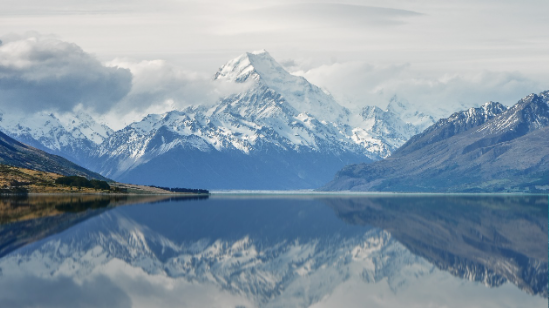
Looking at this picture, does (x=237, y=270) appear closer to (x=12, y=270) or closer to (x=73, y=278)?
(x=73, y=278)

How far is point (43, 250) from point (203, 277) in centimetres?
2854

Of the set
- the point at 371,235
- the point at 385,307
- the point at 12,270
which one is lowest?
the point at 385,307

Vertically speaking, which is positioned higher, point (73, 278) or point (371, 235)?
point (371, 235)

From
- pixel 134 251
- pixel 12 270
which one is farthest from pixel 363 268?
pixel 12 270

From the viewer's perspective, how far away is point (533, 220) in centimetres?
14912

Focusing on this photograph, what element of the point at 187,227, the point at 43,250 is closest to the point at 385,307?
the point at 43,250

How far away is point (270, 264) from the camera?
8775 cm

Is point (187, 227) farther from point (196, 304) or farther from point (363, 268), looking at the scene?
point (196, 304)

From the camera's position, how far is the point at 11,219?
139 m

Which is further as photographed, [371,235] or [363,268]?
[371,235]

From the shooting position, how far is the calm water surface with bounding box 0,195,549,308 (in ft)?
217

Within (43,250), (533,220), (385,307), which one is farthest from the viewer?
(533,220)

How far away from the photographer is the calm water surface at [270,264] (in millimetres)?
66000

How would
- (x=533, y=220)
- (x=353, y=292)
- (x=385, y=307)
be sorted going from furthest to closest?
(x=533, y=220), (x=353, y=292), (x=385, y=307)
